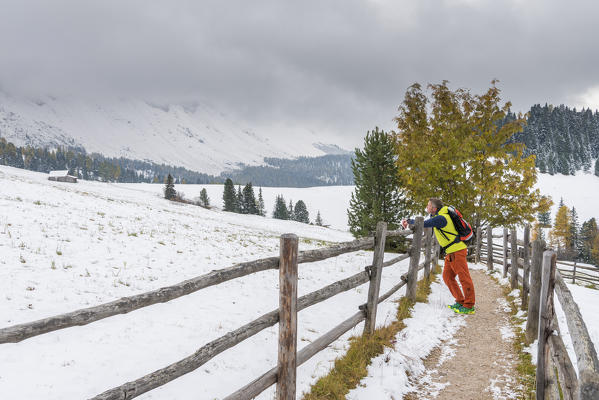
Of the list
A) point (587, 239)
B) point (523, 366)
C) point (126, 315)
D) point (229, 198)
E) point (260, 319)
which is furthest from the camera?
point (587, 239)

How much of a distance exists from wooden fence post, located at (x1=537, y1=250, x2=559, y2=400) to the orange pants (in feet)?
11.0

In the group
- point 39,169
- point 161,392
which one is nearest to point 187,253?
point 161,392

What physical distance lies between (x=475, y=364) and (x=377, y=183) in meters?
13.4

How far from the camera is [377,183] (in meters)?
18.1

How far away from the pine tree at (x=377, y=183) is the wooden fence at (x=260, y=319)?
12663 millimetres

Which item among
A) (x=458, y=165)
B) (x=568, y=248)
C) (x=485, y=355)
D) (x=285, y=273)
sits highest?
(x=458, y=165)

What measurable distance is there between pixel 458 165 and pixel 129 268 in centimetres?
1491

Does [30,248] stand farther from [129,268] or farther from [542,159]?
[542,159]

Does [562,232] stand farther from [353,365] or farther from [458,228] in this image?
[353,365]

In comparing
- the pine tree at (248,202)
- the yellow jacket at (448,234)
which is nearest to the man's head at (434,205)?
the yellow jacket at (448,234)

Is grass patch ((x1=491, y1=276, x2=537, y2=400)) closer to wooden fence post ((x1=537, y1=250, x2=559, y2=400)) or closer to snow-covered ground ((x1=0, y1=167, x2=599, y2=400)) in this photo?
wooden fence post ((x1=537, y1=250, x2=559, y2=400))

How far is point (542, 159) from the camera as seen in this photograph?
12888 centimetres

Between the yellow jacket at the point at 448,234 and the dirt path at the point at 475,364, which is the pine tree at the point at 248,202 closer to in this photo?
the dirt path at the point at 475,364

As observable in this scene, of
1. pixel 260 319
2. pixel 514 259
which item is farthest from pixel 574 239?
pixel 260 319
